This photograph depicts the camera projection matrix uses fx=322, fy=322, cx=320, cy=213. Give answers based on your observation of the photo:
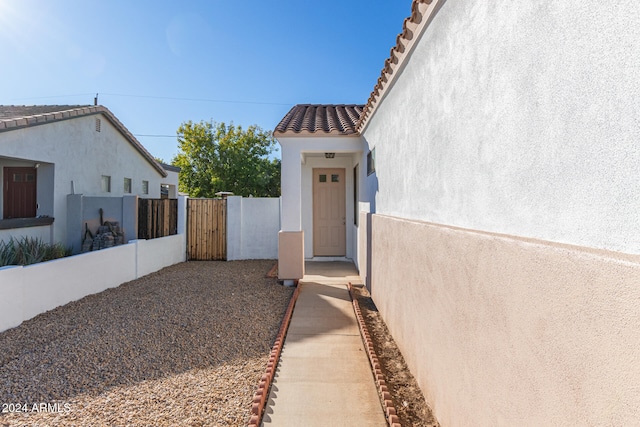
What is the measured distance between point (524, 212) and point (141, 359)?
15.1 feet

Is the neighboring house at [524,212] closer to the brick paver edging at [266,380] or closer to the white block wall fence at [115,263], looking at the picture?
the brick paver edging at [266,380]

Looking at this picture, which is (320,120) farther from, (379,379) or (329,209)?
(379,379)

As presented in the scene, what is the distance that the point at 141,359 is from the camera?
4.18m

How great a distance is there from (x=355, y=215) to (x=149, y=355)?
686 cm

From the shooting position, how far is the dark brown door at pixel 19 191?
997 cm

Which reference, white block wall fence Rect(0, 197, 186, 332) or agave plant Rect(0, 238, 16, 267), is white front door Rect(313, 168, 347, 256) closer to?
white block wall fence Rect(0, 197, 186, 332)

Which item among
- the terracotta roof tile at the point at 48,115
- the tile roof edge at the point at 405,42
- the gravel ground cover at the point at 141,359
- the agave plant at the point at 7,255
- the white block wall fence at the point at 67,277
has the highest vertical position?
the terracotta roof tile at the point at 48,115

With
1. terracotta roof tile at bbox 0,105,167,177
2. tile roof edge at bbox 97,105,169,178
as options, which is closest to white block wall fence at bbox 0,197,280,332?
terracotta roof tile at bbox 0,105,167,177

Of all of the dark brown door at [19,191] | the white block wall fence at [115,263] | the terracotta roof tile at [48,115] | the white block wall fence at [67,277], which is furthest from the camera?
the dark brown door at [19,191]

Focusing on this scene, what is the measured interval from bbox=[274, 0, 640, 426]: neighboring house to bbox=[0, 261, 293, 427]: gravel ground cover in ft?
7.30

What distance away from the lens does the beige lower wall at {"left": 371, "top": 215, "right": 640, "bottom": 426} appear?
1136 millimetres

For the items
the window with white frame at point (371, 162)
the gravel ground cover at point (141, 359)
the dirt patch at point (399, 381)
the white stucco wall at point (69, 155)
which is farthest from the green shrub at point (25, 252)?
the window with white frame at point (371, 162)

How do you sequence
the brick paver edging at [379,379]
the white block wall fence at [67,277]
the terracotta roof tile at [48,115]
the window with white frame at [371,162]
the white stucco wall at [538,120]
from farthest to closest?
the terracotta roof tile at [48,115], the window with white frame at [371,162], the white block wall fence at [67,277], the brick paver edging at [379,379], the white stucco wall at [538,120]

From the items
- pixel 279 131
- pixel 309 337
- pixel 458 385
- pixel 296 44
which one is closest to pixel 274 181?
pixel 296 44
